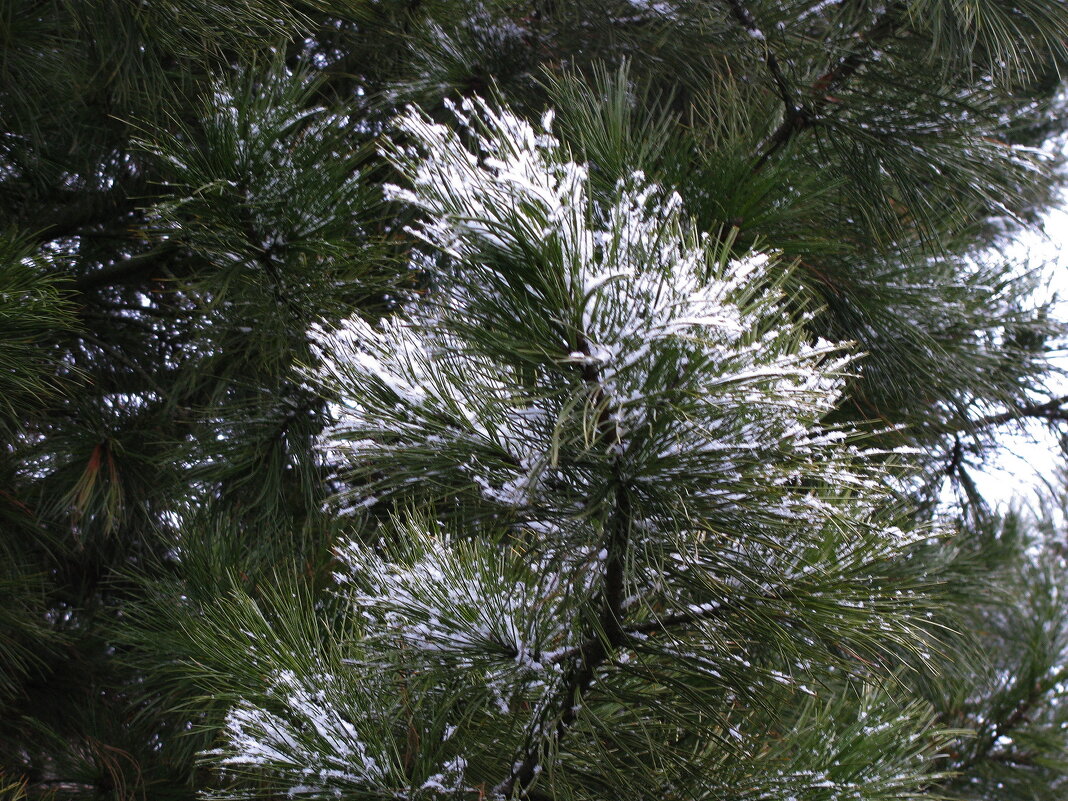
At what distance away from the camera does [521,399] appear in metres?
0.75

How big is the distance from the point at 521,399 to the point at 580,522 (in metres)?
0.13

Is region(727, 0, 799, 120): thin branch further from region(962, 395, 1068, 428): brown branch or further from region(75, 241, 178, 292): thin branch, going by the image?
region(75, 241, 178, 292): thin branch

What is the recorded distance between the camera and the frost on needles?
71cm

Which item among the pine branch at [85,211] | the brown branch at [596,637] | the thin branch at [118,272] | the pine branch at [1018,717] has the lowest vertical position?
the brown branch at [596,637]

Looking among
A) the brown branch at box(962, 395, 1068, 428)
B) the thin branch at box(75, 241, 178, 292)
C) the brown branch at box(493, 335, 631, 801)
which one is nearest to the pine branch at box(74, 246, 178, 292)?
the thin branch at box(75, 241, 178, 292)

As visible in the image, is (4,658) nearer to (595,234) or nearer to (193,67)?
(193,67)

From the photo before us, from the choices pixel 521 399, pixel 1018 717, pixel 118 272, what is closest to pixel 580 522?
pixel 521 399

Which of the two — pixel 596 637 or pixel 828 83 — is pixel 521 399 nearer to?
pixel 596 637

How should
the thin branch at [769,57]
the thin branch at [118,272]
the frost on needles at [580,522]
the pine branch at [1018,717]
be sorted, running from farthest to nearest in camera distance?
1. the pine branch at [1018,717]
2. the thin branch at [118,272]
3. the thin branch at [769,57]
4. the frost on needles at [580,522]

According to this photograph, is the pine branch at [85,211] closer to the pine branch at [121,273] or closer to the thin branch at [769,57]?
the pine branch at [121,273]

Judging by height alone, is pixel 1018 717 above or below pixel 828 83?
below

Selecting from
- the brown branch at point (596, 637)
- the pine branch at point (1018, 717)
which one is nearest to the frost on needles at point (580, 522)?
the brown branch at point (596, 637)

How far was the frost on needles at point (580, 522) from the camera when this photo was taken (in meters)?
0.71

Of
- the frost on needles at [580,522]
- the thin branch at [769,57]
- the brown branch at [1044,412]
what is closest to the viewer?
the frost on needles at [580,522]
